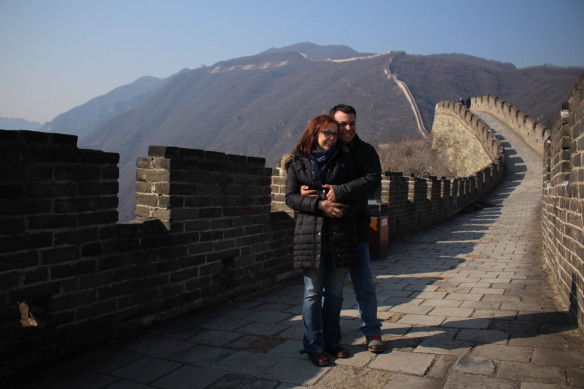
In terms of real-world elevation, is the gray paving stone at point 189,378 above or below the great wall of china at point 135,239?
below

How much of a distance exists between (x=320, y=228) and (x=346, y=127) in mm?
747

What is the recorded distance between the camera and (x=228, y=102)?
4774 inches

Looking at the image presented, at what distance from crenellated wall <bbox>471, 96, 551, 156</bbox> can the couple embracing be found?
2681 cm

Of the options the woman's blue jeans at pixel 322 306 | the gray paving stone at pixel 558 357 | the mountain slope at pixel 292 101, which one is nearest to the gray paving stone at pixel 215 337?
the woman's blue jeans at pixel 322 306

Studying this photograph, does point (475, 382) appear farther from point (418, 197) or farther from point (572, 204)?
point (418, 197)

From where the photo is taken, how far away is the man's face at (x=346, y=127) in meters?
3.44

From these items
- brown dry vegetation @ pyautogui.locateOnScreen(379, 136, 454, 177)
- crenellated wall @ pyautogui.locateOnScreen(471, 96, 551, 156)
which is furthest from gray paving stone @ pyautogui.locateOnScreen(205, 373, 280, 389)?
brown dry vegetation @ pyautogui.locateOnScreen(379, 136, 454, 177)

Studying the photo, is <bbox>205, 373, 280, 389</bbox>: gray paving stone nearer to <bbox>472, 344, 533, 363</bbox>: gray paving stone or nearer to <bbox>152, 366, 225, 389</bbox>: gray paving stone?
<bbox>152, 366, 225, 389</bbox>: gray paving stone

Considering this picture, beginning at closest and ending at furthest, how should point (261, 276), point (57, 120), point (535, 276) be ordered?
1. point (261, 276)
2. point (535, 276)
3. point (57, 120)

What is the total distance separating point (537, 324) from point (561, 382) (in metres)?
1.37

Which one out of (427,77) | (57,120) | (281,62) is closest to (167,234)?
(427,77)

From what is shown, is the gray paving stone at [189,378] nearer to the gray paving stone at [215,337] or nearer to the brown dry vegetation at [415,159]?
the gray paving stone at [215,337]

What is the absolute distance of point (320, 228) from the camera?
3312 mm

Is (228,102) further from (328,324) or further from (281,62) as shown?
(328,324)
